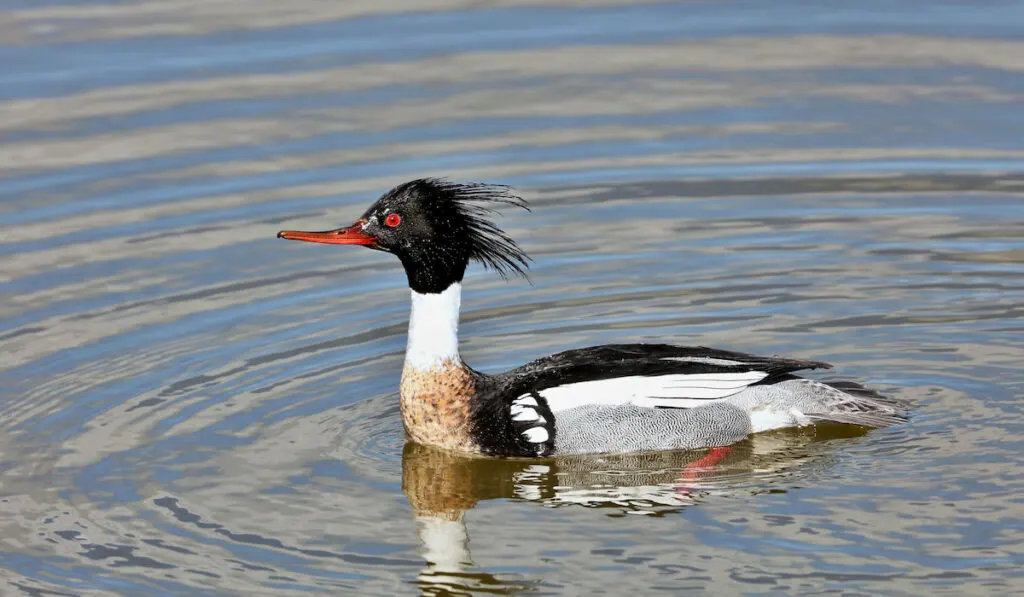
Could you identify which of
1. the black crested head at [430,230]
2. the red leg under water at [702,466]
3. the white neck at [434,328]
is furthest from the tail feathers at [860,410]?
the white neck at [434,328]

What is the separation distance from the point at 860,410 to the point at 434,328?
8.37 feet

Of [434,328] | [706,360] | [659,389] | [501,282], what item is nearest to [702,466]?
[659,389]

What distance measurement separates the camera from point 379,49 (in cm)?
1633

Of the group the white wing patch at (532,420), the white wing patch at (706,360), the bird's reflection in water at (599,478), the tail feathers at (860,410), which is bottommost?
the bird's reflection in water at (599,478)

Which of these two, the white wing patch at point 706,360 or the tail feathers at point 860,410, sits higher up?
the white wing patch at point 706,360

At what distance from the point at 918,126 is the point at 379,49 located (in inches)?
208

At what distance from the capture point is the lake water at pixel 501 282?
839cm

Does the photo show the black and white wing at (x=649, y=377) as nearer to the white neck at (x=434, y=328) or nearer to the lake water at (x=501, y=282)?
the lake water at (x=501, y=282)

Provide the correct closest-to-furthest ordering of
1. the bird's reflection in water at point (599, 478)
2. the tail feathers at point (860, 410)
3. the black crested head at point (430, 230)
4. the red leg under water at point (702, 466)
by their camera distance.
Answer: the bird's reflection in water at point (599, 478)
the red leg under water at point (702, 466)
the tail feathers at point (860, 410)
the black crested head at point (430, 230)

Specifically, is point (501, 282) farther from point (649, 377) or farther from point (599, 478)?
point (599, 478)

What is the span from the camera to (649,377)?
960 centimetres

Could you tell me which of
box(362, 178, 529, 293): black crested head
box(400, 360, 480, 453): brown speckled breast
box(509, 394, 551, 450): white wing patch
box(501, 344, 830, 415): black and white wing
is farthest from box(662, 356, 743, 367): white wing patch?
box(400, 360, 480, 453): brown speckled breast

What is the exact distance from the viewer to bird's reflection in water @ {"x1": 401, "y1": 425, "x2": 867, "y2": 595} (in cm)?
884

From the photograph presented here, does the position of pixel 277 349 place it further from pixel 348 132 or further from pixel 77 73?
pixel 77 73
